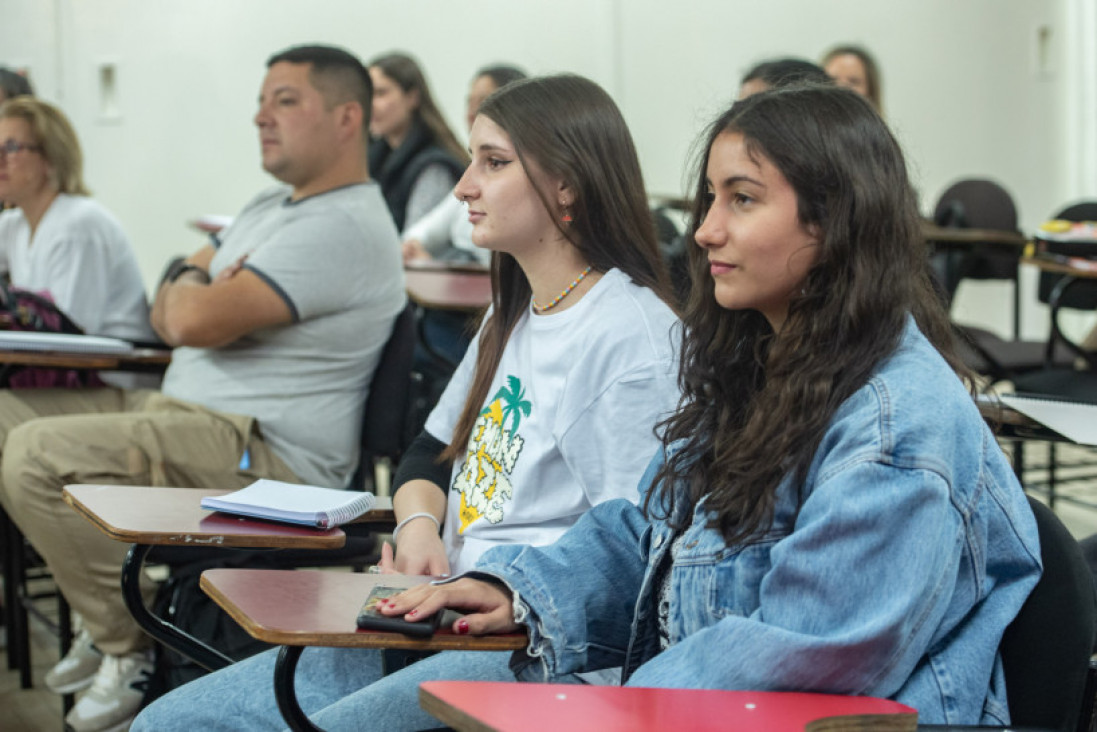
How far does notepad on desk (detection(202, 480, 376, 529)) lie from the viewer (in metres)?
1.59

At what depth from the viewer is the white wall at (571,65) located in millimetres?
5875

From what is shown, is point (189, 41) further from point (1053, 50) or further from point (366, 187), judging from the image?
point (1053, 50)

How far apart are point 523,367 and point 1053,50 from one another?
20.3 ft

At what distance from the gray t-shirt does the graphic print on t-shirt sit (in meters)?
0.81

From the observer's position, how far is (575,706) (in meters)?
0.95

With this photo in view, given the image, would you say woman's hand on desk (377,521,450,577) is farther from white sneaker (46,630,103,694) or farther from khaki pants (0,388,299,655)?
white sneaker (46,630,103,694)

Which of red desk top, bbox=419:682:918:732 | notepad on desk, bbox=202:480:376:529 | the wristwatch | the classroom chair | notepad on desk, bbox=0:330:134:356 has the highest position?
the wristwatch

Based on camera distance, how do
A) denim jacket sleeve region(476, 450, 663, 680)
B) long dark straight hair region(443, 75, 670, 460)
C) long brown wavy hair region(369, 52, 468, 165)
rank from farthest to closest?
long brown wavy hair region(369, 52, 468, 165), long dark straight hair region(443, 75, 670, 460), denim jacket sleeve region(476, 450, 663, 680)

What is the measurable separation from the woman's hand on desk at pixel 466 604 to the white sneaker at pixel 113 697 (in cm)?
132

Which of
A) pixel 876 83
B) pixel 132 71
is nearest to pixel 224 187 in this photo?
pixel 132 71

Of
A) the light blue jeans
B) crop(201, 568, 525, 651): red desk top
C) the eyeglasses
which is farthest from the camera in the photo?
the eyeglasses

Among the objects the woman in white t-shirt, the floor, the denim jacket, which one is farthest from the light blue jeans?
the floor

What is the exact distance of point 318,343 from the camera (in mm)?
2500

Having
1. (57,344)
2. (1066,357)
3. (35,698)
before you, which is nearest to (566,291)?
(57,344)
